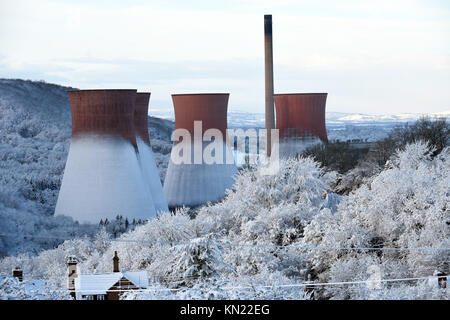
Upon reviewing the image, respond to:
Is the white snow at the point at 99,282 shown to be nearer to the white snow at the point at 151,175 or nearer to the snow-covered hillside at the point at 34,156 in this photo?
the snow-covered hillside at the point at 34,156

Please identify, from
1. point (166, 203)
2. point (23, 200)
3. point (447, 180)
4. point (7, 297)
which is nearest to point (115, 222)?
point (166, 203)

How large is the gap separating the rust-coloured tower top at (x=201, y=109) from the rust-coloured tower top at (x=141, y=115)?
3.13 feet

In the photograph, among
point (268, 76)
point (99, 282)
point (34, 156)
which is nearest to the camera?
point (99, 282)

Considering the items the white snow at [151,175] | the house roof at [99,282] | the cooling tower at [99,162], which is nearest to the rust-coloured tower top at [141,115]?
the white snow at [151,175]

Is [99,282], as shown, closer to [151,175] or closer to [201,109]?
[151,175]

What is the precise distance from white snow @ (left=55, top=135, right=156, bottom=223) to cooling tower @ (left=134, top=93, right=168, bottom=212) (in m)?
3.15

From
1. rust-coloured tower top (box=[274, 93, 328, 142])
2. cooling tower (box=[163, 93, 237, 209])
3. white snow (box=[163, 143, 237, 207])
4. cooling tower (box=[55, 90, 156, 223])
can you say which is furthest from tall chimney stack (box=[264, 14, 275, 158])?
cooling tower (box=[55, 90, 156, 223])

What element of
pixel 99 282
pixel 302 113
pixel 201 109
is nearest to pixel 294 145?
pixel 302 113

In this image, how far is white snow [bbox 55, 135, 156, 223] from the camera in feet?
74.4

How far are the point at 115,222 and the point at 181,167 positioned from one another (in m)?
6.14

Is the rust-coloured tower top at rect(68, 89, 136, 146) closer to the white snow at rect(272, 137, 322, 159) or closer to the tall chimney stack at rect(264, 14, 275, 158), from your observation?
the white snow at rect(272, 137, 322, 159)

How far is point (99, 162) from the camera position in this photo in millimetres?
22734

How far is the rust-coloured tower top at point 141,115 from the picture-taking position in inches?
1069

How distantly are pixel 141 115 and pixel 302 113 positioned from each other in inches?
225
